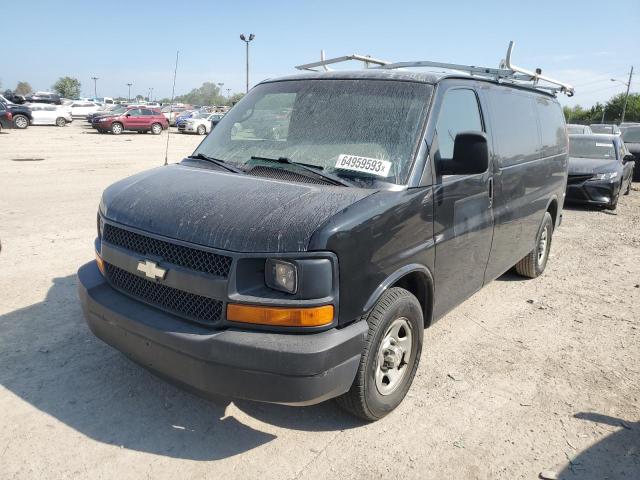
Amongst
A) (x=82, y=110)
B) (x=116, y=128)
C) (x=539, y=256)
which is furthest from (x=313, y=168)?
(x=82, y=110)

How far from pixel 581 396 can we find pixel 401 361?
4.52 feet

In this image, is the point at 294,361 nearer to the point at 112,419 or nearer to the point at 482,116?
the point at 112,419

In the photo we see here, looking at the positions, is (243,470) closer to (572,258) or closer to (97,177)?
(572,258)

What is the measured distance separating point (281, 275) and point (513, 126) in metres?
3.12


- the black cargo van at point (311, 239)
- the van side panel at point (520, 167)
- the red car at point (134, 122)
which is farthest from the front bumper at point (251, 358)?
the red car at point (134, 122)

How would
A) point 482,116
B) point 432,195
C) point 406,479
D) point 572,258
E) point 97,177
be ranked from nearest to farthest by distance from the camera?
point 406,479, point 432,195, point 482,116, point 572,258, point 97,177

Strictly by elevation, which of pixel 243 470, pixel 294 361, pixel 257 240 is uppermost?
pixel 257 240

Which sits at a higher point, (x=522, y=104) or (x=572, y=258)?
(x=522, y=104)

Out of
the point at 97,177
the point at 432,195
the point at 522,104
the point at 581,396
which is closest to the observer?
the point at 432,195

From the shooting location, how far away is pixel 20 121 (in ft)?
94.3

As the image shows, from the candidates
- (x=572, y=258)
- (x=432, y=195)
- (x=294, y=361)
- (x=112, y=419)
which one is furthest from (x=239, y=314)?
(x=572, y=258)

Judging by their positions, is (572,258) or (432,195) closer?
(432,195)

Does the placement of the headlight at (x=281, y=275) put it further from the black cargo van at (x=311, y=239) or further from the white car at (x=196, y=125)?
the white car at (x=196, y=125)

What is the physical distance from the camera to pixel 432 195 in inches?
128
